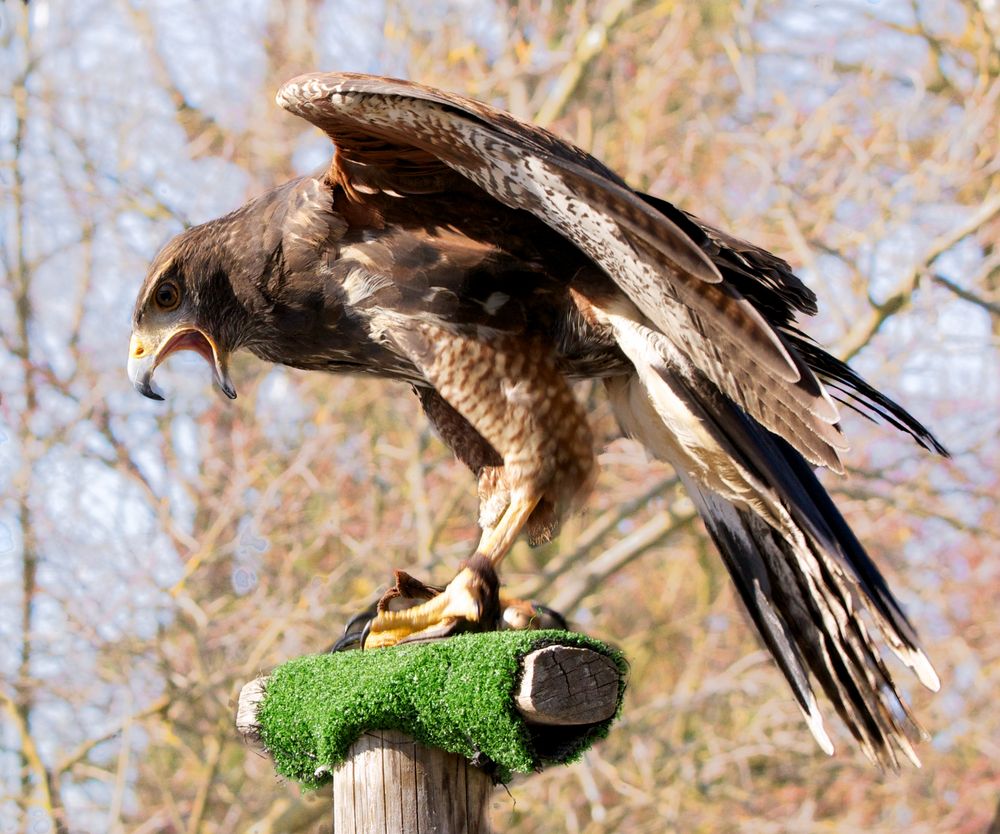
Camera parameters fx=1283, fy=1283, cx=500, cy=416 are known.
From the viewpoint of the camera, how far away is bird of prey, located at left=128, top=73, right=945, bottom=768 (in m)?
3.04

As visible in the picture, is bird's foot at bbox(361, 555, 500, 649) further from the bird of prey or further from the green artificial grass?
the green artificial grass

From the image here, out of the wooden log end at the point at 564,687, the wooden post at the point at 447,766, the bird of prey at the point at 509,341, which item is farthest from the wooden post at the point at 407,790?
the bird of prey at the point at 509,341

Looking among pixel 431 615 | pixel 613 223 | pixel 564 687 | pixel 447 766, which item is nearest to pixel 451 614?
pixel 431 615

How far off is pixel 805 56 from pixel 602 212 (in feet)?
17.4

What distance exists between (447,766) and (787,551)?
51.6 inches

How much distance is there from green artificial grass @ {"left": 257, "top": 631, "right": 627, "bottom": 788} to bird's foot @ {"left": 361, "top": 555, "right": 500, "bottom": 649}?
22cm

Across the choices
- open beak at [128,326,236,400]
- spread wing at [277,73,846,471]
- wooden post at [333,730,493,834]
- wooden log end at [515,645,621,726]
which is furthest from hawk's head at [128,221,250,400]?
wooden log end at [515,645,621,726]

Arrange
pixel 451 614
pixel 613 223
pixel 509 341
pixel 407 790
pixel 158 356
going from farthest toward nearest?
pixel 158 356
pixel 509 341
pixel 451 614
pixel 613 223
pixel 407 790

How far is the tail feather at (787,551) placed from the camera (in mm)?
3135

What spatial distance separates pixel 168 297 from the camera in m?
3.35

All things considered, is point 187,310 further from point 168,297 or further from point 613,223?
point 613,223

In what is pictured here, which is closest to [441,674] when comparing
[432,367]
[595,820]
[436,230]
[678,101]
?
[432,367]

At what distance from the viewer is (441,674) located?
254 centimetres

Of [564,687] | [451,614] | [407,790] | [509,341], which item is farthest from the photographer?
[509,341]
